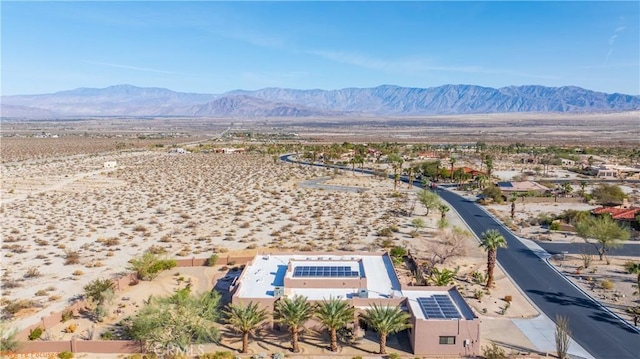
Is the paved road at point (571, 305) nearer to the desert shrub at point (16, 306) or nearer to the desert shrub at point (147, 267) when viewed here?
the desert shrub at point (147, 267)

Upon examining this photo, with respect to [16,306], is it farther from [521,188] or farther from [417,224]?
[521,188]

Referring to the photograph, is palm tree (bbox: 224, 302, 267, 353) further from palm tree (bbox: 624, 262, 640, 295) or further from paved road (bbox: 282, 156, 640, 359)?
palm tree (bbox: 624, 262, 640, 295)

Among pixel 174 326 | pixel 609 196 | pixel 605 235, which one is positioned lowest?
pixel 174 326

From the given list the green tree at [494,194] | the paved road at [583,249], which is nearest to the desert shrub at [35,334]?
the paved road at [583,249]

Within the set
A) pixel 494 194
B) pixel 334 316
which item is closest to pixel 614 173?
pixel 494 194

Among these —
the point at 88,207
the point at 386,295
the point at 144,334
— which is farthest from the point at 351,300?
the point at 88,207

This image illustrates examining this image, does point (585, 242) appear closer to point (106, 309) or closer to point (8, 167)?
point (106, 309)

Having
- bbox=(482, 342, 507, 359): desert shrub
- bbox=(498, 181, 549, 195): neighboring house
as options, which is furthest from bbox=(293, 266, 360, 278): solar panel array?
bbox=(498, 181, 549, 195): neighboring house
